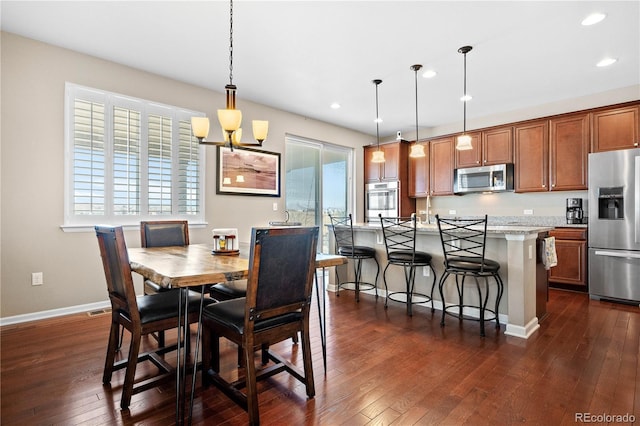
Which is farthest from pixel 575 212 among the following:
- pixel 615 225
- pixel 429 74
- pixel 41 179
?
pixel 41 179

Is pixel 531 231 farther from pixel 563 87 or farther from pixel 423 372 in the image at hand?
pixel 563 87

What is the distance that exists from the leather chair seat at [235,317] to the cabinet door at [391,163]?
4799 millimetres

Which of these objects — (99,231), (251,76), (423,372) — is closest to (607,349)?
(423,372)

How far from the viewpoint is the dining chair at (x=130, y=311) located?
1.74 m

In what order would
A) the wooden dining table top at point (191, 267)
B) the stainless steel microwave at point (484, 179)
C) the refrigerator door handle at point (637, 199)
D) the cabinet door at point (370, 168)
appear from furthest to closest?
the cabinet door at point (370, 168) → the stainless steel microwave at point (484, 179) → the refrigerator door handle at point (637, 199) → the wooden dining table top at point (191, 267)

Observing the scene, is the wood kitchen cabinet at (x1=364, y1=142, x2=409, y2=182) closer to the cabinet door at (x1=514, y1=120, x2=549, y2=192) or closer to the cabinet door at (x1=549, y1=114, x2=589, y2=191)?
the cabinet door at (x1=514, y1=120, x2=549, y2=192)

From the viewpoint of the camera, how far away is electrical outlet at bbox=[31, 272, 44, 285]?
314 centimetres

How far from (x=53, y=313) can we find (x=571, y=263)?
19.8 ft

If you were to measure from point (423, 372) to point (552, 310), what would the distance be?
2.30m

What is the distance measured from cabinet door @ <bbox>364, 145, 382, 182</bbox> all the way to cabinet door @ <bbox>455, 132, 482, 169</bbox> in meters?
1.46

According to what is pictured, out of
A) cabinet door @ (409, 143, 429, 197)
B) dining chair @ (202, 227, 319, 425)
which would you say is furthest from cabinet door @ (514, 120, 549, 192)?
dining chair @ (202, 227, 319, 425)

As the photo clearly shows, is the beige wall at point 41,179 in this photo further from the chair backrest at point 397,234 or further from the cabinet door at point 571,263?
the cabinet door at point 571,263

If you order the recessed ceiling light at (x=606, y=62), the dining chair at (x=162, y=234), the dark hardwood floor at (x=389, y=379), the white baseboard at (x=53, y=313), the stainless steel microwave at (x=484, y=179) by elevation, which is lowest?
the dark hardwood floor at (x=389, y=379)

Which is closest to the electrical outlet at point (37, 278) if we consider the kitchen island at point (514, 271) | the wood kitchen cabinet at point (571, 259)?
the kitchen island at point (514, 271)
